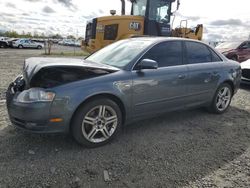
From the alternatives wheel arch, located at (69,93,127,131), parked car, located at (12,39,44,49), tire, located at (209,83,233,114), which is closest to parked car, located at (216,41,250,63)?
tire, located at (209,83,233,114)

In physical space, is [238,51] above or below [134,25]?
below

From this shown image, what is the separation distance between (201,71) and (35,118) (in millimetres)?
3050

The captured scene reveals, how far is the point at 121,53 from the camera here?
4.34 meters

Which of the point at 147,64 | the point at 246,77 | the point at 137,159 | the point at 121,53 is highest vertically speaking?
the point at 121,53

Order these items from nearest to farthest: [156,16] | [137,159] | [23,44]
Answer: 1. [137,159]
2. [156,16]
3. [23,44]

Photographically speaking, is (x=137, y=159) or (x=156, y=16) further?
(x=156, y=16)

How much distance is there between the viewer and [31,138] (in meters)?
3.79

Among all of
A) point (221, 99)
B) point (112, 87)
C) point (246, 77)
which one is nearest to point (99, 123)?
point (112, 87)

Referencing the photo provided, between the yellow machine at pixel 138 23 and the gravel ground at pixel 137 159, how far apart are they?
6.33m

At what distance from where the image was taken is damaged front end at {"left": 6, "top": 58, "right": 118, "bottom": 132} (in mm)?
3191

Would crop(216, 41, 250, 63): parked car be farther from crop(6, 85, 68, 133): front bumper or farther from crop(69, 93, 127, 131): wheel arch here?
crop(6, 85, 68, 133): front bumper

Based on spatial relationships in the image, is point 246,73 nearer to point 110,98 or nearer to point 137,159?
point 110,98

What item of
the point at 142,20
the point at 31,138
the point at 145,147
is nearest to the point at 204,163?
the point at 145,147

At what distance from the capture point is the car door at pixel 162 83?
392 cm
